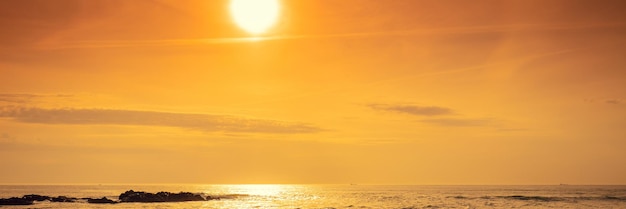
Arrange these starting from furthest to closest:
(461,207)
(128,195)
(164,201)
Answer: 1. (128,195)
2. (164,201)
3. (461,207)

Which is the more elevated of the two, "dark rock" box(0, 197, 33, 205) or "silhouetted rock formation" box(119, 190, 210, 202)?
"silhouetted rock formation" box(119, 190, 210, 202)

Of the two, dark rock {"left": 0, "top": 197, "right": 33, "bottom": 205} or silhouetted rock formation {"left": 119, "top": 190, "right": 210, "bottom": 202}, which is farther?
silhouetted rock formation {"left": 119, "top": 190, "right": 210, "bottom": 202}

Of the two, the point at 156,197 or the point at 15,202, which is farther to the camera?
the point at 156,197

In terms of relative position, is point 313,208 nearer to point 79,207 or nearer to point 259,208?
point 259,208

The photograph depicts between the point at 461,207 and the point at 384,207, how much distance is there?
9455 mm

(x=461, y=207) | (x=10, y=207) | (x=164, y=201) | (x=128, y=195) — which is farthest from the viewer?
(x=128, y=195)

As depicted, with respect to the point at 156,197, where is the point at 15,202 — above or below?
below

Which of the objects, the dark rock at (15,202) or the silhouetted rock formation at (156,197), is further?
the silhouetted rock formation at (156,197)

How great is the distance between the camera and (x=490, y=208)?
270 feet

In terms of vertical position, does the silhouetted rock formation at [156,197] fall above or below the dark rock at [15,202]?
above

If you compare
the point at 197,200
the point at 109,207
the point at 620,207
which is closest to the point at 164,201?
the point at 197,200

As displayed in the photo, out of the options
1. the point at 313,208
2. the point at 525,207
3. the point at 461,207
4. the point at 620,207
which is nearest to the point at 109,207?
the point at 313,208

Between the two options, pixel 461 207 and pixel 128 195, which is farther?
pixel 128 195

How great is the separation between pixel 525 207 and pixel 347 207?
70.5 ft
